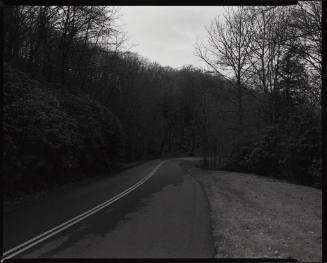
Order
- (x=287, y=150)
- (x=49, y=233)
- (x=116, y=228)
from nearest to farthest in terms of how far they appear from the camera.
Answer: (x=49, y=233), (x=116, y=228), (x=287, y=150)

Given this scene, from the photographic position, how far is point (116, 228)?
9359mm

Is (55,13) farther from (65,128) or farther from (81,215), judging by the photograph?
(81,215)

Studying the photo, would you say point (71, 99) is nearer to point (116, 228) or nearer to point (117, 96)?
point (116, 228)

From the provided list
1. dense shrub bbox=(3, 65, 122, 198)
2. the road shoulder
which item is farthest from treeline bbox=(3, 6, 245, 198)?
the road shoulder

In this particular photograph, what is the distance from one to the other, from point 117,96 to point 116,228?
36.3 metres

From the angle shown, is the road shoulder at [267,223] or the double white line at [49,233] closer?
the double white line at [49,233]

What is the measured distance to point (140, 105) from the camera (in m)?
51.8

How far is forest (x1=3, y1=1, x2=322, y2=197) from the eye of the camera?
15641 millimetres

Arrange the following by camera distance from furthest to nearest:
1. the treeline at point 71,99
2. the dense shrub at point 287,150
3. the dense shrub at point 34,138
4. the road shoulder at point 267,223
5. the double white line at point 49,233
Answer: the dense shrub at point 287,150, the treeline at point 71,99, the dense shrub at point 34,138, the road shoulder at point 267,223, the double white line at point 49,233

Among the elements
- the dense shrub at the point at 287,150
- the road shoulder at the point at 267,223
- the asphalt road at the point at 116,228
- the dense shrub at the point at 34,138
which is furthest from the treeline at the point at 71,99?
the road shoulder at the point at 267,223

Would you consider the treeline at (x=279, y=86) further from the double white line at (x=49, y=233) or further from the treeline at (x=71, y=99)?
the double white line at (x=49, y=233)

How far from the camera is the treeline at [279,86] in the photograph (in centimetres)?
1678

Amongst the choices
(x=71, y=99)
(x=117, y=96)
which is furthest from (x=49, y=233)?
(x=117, y=96)

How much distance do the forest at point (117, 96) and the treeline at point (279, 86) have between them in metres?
0.08
